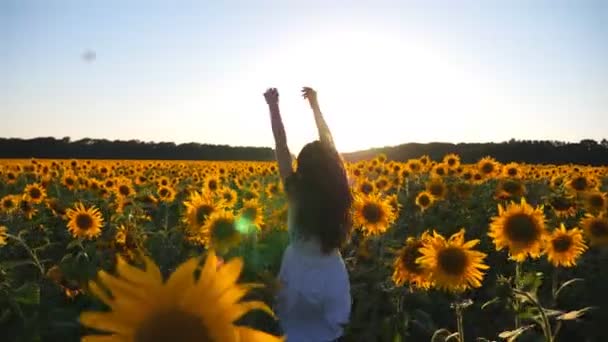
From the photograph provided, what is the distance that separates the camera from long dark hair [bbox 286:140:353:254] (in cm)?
393

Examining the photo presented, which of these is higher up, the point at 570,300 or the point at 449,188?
the point at 449,188

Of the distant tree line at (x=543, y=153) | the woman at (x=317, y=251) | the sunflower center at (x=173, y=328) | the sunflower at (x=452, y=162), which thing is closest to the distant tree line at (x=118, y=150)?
the distant tree line at (x=543, y=153)

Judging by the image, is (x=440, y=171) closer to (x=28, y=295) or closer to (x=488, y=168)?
(x=488, y=168)

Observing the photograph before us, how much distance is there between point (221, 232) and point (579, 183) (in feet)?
19.4

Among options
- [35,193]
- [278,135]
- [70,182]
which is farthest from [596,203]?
[70,182]

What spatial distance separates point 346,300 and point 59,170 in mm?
14400

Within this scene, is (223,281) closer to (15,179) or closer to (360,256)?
(360,256)

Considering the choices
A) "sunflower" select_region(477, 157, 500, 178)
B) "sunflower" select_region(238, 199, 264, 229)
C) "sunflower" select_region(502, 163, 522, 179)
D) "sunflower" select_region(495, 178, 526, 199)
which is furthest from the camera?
"sunflower" select_region(502, 163, 522, 179)

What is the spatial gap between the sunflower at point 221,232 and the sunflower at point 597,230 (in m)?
3.54

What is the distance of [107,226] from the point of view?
27.9ft

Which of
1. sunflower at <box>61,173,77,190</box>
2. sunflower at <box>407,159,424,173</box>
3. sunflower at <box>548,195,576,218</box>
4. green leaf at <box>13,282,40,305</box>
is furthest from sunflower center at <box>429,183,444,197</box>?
sunflower at <box>61,173,77,190</box>

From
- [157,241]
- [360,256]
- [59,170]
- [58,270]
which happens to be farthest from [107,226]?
[59,170]

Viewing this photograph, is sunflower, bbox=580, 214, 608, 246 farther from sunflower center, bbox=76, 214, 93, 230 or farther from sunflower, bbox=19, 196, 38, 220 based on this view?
sunflower, bbox=19, 196, 38, 220

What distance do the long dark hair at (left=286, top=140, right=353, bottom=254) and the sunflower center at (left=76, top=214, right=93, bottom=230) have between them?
151 inches
